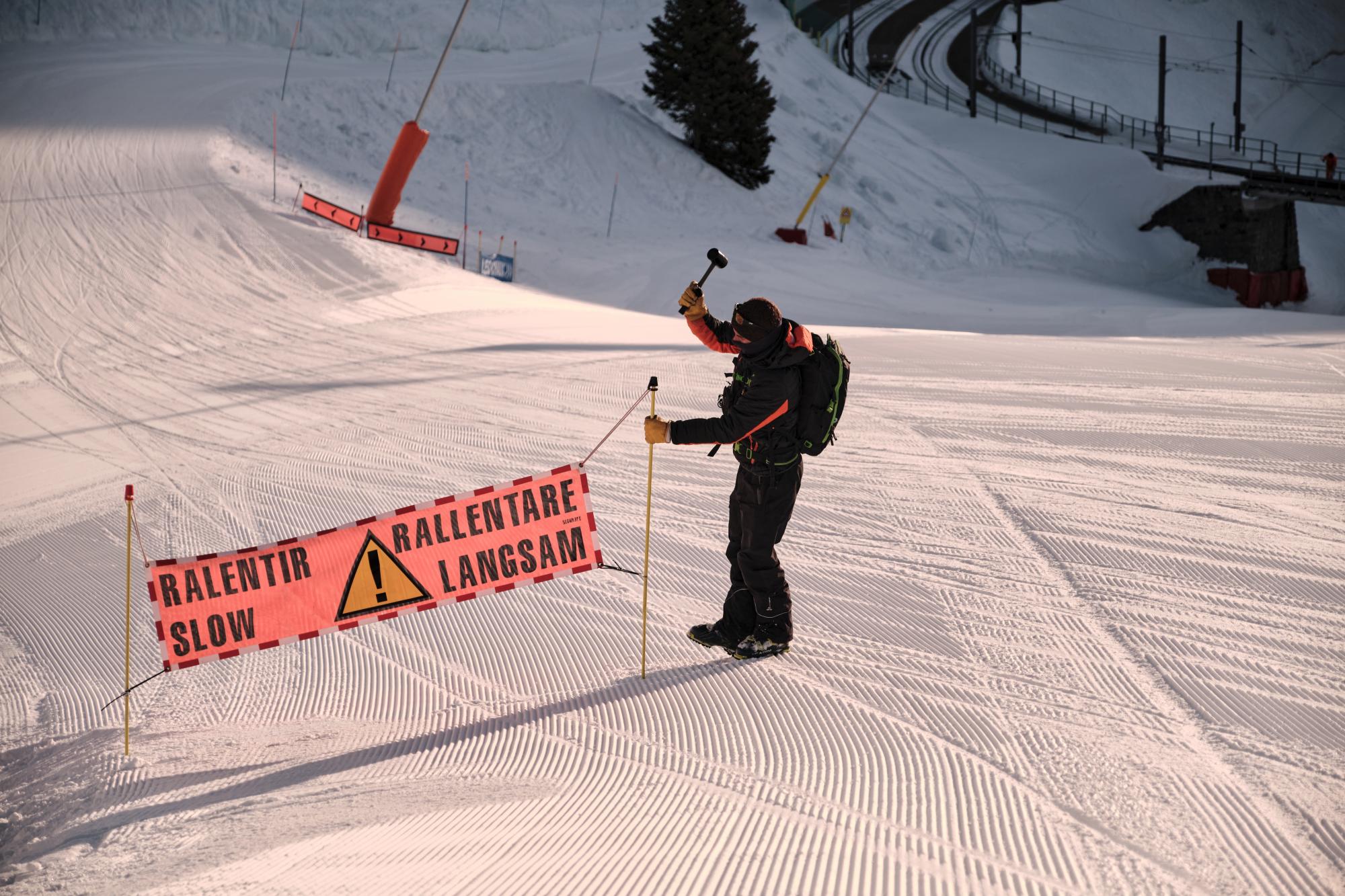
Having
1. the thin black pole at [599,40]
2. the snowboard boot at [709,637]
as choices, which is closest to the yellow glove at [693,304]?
the snowboard boot at [709,637]

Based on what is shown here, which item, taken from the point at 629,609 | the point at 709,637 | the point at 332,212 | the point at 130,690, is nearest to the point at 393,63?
the point at 332,212

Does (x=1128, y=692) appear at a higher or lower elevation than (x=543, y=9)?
lower

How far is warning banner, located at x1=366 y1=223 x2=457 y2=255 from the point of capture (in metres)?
18.8

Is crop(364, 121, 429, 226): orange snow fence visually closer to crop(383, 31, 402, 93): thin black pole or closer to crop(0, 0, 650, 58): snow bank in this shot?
crop(383, 31, 402, 93): thin black pole

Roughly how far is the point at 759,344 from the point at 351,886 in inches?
113

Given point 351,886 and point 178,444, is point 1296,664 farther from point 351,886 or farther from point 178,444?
point 178,444

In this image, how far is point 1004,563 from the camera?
7027 millimetres

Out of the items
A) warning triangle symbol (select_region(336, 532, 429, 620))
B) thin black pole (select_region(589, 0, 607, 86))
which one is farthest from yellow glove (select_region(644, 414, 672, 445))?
thin black pole (select_region(589, 0, 607, 86))

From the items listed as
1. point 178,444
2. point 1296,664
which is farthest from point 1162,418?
point 178,444

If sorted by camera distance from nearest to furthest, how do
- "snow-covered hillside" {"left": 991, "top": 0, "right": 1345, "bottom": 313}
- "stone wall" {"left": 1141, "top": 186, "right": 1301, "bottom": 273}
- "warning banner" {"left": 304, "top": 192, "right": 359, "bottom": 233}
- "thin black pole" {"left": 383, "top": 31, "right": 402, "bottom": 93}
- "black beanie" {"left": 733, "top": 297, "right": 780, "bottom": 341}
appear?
"black beanie" {"left": 733, "top": 297, "right": 780, "bottom": 341}, "warning banner" {"left": 304, "top": 192, "right": 359, "bottom": 233}, "thin black pole" {"left": 383, "top": 31, "right": 402, "bottom": 93}, "stone wall" {"left": 1141, "top": 186, "right": 1301, "bottom": 273}, "snow-covered hillside" {"left": 991, "top": 0, "right": 1345, "bottom": 313}

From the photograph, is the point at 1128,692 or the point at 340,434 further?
the point at 340,434

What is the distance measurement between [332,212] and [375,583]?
15.0 metres

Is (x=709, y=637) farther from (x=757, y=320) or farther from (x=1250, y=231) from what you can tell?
(x=1250, y=231)

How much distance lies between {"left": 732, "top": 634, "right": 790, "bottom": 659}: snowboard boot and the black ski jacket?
3.14ft
